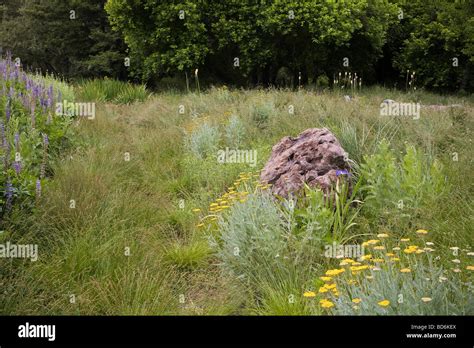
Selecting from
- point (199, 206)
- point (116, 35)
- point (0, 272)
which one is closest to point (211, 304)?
point (0, 272)

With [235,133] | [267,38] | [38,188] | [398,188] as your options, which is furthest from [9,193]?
[267,38]

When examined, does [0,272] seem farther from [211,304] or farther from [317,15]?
[317,15]

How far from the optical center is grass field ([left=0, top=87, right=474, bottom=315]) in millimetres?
3125

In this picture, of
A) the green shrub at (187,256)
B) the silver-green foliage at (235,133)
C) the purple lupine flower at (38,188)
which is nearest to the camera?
the purple lupine flower at (38,188)

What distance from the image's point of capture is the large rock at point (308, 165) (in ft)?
15.9

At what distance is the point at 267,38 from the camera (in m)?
17.6

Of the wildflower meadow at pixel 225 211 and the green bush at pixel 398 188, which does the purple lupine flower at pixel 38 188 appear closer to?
the wildflower meadow at pixel 225 211

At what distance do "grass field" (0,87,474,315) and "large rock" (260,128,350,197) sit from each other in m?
0.31

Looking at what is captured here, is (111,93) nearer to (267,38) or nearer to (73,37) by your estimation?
(267,38)

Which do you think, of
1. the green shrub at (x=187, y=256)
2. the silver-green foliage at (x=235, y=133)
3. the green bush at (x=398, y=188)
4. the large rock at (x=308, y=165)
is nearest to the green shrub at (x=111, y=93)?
the silver-green foliage at (x=235, y=133)

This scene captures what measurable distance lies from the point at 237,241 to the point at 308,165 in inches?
56.6

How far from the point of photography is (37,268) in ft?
11.2

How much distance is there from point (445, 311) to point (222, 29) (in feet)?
52.4

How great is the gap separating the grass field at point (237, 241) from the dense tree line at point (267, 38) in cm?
→ 948
